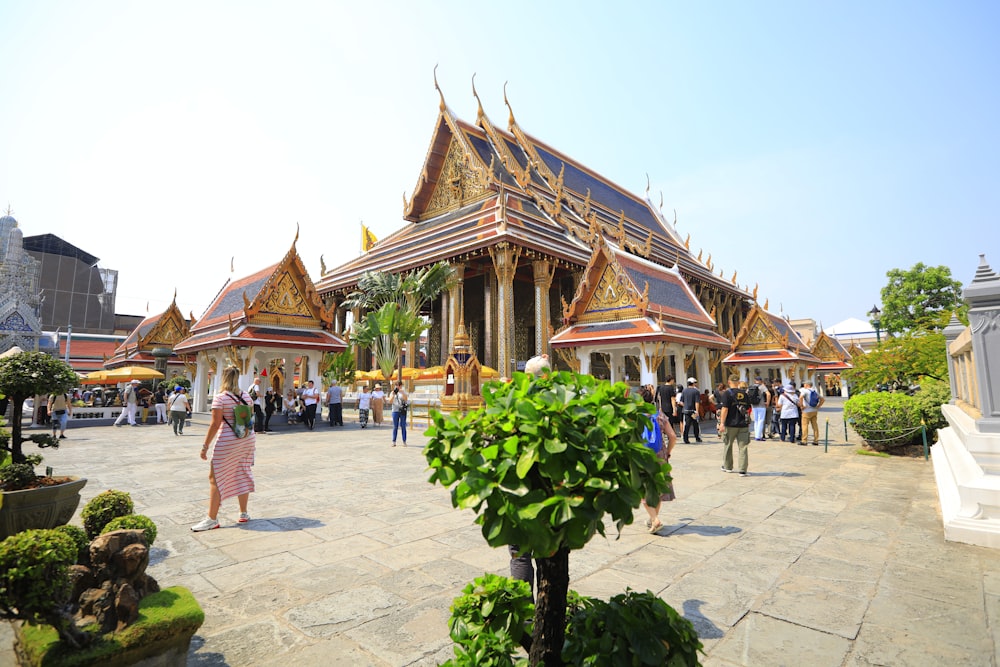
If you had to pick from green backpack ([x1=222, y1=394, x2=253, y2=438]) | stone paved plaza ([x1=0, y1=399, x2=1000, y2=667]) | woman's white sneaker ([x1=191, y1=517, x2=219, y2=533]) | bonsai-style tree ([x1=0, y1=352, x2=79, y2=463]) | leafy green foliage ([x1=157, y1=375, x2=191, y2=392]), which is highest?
leafy green foliage ([x1=157, y1=375, x2=191, y2=392])

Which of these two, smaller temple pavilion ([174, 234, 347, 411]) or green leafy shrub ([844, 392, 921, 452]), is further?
smaller temple pavilion ([174, 234, 347, 411])

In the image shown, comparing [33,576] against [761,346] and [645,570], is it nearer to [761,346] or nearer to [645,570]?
[645,570]

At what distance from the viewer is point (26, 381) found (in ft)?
12.3

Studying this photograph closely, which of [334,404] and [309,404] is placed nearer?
[309,404]

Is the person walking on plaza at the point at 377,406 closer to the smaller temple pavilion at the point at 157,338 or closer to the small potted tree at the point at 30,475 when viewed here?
the small potted tree at the point at 30,475

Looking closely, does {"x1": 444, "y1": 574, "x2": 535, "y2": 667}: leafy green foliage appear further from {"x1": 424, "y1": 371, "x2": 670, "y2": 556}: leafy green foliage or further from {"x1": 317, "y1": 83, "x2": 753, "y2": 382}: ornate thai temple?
{"x1": 317, "y1": 83, "x2": 753, "y2": 382}: ornate thai temple

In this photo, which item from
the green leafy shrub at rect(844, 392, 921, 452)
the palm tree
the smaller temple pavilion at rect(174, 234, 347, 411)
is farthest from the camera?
the palm tree

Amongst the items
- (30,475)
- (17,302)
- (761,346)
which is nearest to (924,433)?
(30,475)

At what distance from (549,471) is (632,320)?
12.3 metres

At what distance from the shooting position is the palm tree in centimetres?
1986

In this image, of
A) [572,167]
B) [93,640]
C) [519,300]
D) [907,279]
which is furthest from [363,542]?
[907,279]

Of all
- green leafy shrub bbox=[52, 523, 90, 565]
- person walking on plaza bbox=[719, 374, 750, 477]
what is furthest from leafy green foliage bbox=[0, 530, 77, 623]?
person walking on plaza bbox=[719, 374, 750, 477]

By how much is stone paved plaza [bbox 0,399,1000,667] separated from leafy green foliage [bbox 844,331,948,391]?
22.3 ft

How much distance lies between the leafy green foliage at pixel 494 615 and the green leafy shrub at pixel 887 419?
928 centimetres
